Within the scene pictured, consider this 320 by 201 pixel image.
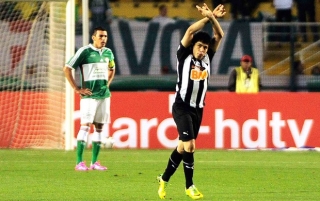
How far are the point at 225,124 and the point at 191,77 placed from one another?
315 inches

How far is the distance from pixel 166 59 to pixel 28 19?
10.2 ft

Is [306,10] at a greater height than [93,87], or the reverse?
[306,10]

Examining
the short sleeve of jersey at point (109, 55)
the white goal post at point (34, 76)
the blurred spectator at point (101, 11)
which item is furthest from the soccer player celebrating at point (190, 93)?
the blurred spectator at point (101, 11)

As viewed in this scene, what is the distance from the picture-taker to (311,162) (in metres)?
15.1

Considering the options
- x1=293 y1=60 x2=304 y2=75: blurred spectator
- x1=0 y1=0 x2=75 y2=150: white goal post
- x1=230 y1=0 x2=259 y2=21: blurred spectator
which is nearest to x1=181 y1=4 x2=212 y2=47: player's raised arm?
x1=0 y1=0 x2=75 y2=150: white goal post

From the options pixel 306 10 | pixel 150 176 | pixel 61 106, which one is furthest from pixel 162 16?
pixel 150 176

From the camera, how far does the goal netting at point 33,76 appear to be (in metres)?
17.6

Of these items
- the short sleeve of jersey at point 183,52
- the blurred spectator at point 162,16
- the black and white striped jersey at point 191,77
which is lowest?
the black and white striped jersey at point 191,77

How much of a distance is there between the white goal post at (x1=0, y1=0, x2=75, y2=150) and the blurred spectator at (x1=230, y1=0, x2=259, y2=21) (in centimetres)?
494

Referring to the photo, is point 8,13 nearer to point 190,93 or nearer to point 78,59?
point 78,59

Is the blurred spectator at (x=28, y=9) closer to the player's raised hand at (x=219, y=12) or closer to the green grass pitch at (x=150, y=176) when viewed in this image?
the green grass pitch at (x=150, y=176)

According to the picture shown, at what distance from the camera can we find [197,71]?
10.0 meters

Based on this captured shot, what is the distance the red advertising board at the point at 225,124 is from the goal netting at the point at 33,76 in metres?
0.57

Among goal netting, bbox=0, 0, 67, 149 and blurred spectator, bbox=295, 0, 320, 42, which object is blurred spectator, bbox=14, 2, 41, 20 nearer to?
goal netting, bbox=0, 0, 67, 149
